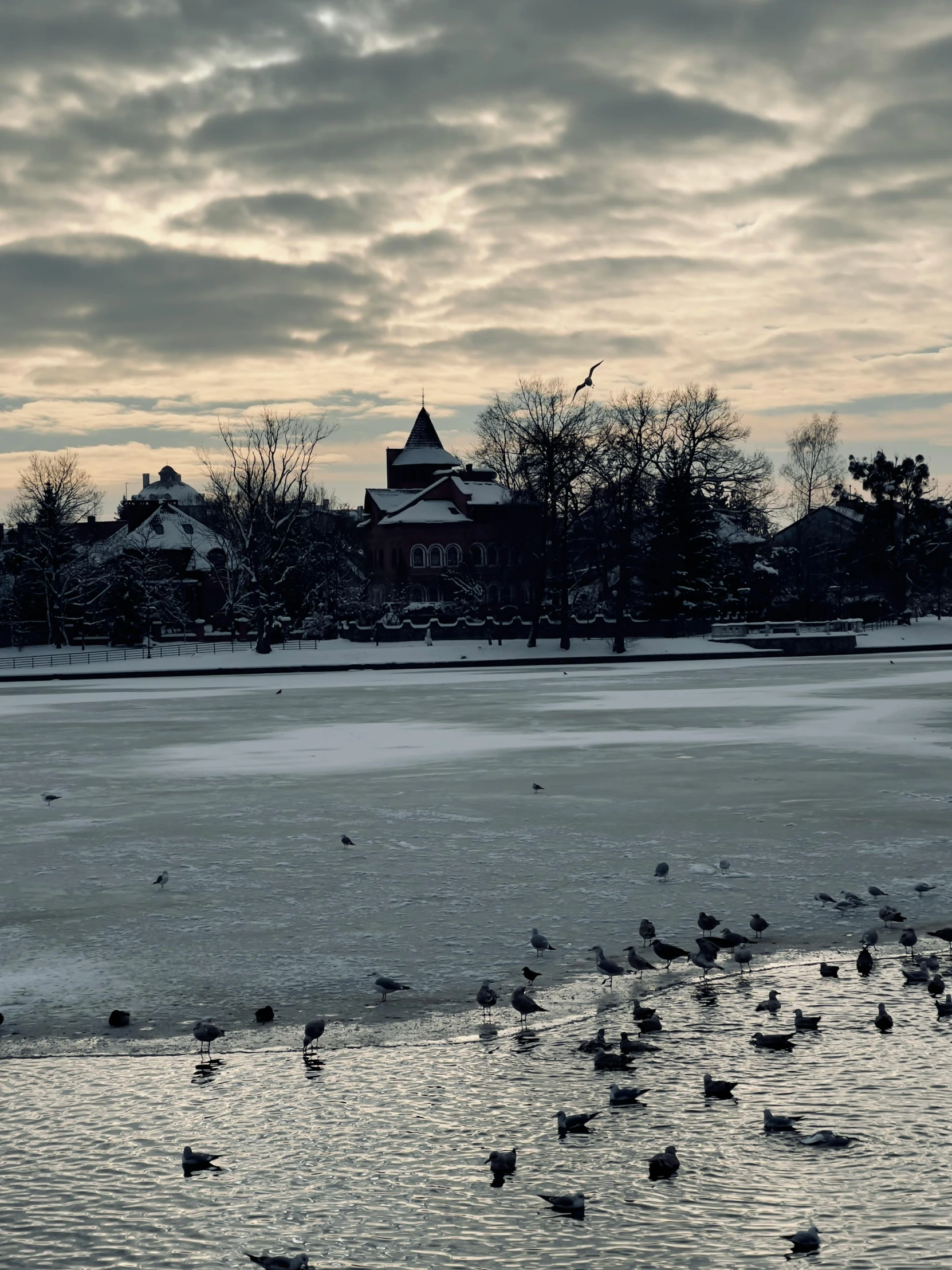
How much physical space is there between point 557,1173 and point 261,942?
443cm

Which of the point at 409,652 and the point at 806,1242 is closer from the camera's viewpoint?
the point at 806,1242

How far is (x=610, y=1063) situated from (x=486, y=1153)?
1126mm

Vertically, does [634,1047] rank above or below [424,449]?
below

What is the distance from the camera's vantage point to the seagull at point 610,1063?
6332 mm

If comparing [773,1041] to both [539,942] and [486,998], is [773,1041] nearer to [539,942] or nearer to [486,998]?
[486,998]

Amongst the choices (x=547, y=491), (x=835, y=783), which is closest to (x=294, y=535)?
(x=547, y=491)

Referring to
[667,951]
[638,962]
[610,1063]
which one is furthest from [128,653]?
[610,1063]

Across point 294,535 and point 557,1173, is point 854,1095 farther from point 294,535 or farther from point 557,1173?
point 294,535

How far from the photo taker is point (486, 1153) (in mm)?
5391

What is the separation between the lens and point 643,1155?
5.36 m

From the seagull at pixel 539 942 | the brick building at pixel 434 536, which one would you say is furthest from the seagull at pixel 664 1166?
the brick building at pixel 434 536

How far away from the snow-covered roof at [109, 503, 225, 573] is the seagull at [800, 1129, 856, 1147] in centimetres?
9906

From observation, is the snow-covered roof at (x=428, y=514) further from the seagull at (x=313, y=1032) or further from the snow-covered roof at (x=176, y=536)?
the seagull at (x=313, y=1032)

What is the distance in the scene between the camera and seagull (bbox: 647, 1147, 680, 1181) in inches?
200
